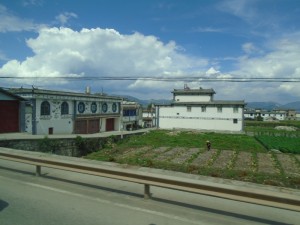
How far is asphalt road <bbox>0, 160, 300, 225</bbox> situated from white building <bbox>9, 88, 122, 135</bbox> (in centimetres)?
2781

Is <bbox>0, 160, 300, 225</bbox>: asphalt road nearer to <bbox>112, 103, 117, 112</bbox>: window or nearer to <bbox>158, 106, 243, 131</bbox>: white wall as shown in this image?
<bbox>112, 103, 117, 112</bbox>: window

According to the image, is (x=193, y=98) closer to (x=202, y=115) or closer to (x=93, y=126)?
(x=202, y=115)

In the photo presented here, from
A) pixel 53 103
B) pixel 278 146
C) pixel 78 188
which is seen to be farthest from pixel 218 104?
pixel 78 188

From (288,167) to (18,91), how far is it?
29756mm

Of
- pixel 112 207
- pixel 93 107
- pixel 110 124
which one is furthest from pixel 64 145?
pixel 110 124

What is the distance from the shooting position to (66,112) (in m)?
41.4

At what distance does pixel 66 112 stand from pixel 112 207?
35.8m

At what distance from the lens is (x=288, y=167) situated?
2183 cm

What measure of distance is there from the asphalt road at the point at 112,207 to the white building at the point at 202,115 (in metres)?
49.8

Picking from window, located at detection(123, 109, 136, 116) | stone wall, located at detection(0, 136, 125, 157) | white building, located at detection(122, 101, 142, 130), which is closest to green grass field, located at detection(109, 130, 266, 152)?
stone wall, located at detection(0, 136, 125, 157)

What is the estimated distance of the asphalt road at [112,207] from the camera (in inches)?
255

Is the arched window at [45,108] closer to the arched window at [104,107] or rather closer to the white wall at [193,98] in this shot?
the arched window at [104,107]

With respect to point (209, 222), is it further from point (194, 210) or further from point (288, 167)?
point (288, 167)

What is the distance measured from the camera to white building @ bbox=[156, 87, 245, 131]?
56531mm
